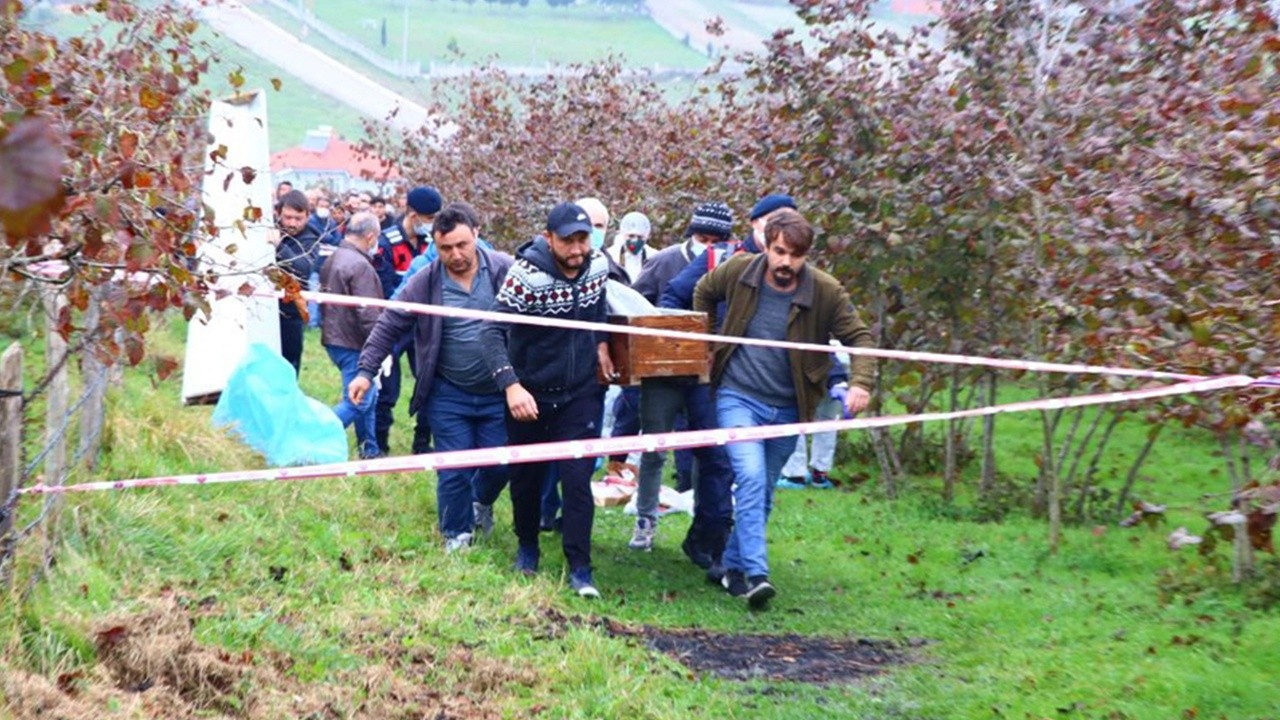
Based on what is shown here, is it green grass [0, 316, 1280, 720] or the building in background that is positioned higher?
the building in background

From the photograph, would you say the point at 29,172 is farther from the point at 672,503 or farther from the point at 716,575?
the point at 672,503

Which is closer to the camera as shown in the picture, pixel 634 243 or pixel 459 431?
pixel 459 431

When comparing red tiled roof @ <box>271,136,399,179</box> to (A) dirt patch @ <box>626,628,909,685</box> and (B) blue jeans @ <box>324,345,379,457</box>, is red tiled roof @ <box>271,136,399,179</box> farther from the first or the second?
(A) dirt patch @ <box>626,628,909,685</box>

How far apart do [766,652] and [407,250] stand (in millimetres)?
5953

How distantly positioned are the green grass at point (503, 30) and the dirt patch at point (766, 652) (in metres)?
87.0

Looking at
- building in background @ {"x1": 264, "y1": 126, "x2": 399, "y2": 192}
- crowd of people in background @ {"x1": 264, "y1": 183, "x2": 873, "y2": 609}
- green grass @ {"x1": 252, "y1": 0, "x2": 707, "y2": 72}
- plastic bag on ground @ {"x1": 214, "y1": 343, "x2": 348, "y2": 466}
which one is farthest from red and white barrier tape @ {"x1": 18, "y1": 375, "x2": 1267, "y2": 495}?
green grass @ {"x1": 252, "y1": 0, "x2": 707, "y2": 72}

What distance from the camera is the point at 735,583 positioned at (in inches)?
369

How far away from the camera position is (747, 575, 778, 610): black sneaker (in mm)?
8859

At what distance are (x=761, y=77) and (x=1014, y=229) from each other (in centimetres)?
253

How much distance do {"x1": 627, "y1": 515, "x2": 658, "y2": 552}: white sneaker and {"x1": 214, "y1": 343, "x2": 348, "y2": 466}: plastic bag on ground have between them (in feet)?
7.13

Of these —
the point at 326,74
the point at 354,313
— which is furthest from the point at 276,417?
the point at 326,74

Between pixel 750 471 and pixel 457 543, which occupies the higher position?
pixel 750 471

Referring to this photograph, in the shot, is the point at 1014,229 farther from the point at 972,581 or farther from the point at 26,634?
the point at 26,634

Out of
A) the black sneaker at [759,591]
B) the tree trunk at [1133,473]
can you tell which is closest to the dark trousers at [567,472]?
the black sneaker at [759,591]
